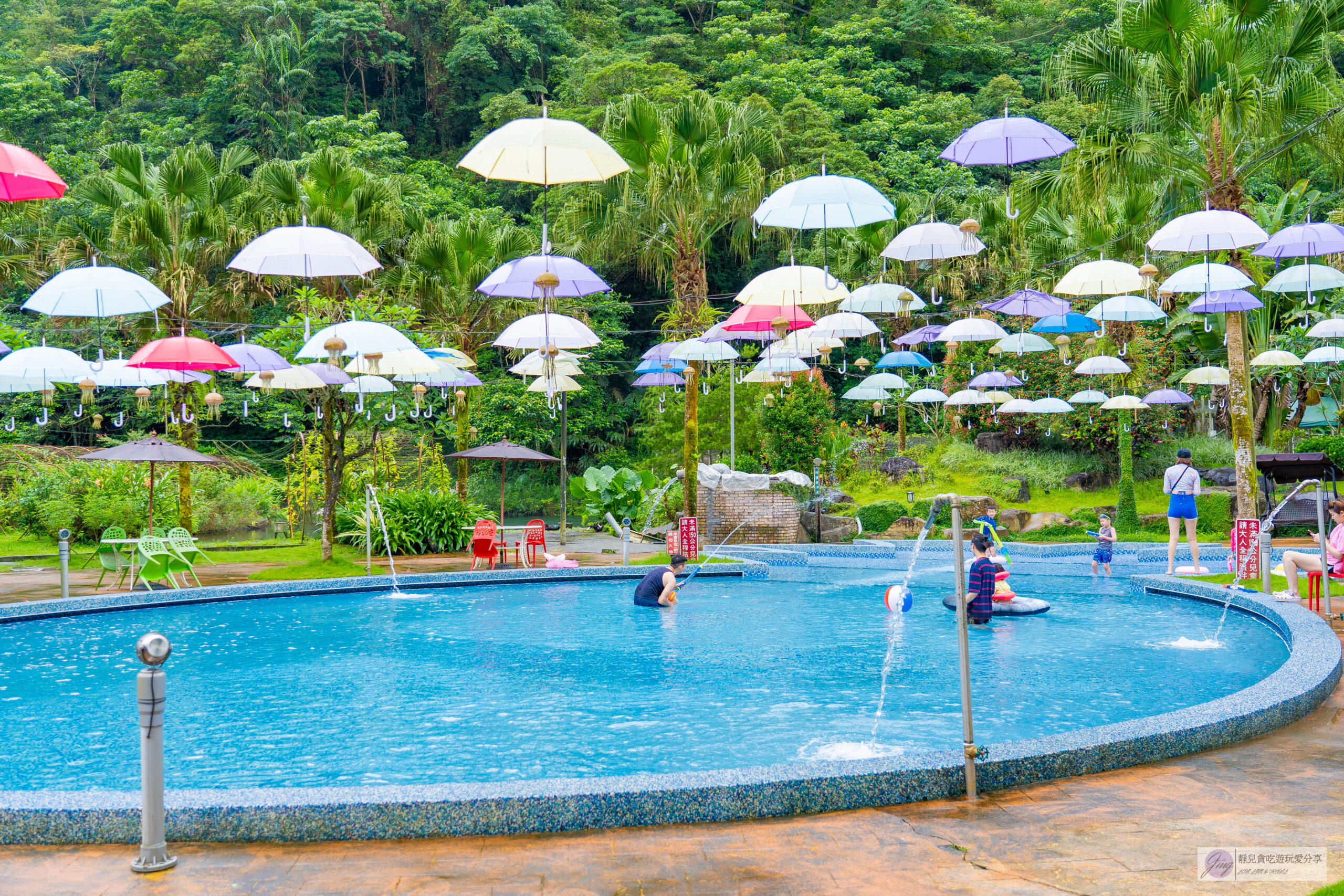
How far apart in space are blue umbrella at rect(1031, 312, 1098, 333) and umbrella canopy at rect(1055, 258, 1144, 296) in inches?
163

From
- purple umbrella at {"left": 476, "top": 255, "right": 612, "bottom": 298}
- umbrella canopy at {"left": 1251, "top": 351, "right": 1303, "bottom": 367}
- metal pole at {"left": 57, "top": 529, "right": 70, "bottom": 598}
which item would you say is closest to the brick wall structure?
purple umbrella at {"left": 476, "top": 255, "right": 612, "bottom": 298}

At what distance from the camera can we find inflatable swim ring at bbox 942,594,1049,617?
1336 centimetres

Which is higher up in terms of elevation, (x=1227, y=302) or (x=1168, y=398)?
(x=1227, y=302)

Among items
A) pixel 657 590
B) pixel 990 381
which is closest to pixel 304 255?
pixel 657 590

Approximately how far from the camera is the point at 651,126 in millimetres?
20922

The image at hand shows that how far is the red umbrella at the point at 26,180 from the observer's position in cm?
684

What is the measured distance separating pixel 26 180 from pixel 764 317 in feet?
33.9

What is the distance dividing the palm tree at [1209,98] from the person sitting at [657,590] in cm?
791

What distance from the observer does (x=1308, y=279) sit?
15047mm

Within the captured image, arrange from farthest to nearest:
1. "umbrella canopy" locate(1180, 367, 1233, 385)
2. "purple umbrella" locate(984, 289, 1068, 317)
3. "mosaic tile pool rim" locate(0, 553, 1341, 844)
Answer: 1. "umbrella canopy" locate(1180, 367, 1233, 385)
2. "purple umbrella" locate(984, 289, 1068, 317)
3. "mosaic tile pool rim" locate(0, 553, 1341, 844)

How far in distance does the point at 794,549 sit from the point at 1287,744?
14.1 meters

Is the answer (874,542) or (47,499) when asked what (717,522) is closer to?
(874,542)

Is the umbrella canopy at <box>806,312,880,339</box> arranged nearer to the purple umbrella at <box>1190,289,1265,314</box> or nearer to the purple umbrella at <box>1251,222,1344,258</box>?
the purple umbrella at <box>1190,289,1265,314</box>

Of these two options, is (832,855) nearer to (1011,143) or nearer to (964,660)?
(964,660)
